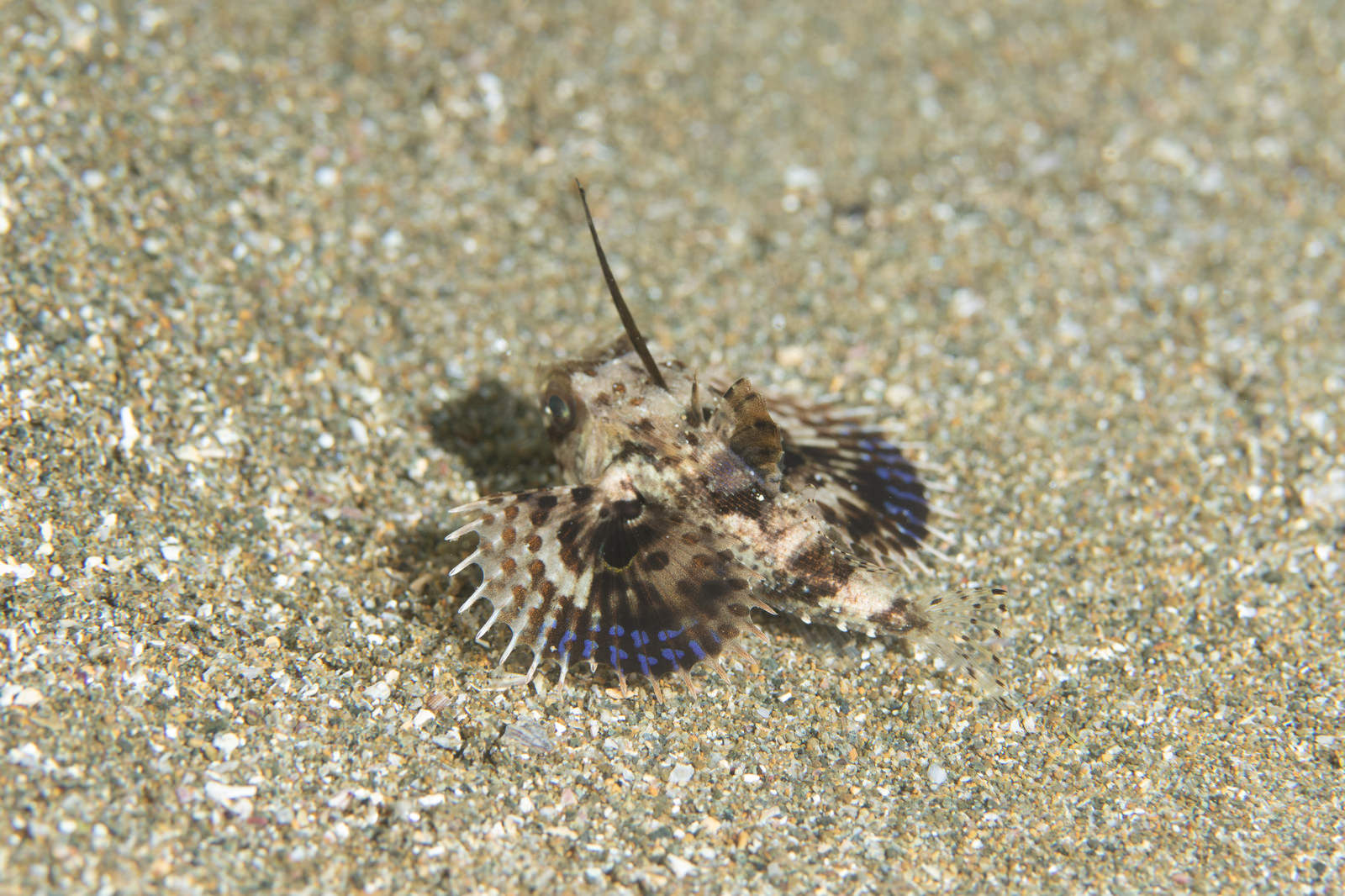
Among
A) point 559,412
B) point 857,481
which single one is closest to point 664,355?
point 559,412

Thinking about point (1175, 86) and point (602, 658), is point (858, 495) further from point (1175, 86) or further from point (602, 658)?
point (1175, 86)

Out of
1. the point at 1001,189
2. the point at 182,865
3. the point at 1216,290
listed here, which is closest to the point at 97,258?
the point at 182,865

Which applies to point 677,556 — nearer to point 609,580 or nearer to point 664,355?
point 609,580

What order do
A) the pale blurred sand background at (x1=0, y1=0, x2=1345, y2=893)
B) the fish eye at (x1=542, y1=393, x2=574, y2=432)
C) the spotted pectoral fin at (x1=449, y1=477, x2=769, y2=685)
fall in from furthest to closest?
the fish eye at (x1=542, y1=393, x2=574, y2=432), the spotted pectoral fin at (x1=449, y1=477, x2=769, y2=685), the pale blurred sand background at (x1=0, y1=0, x2=1345, y2=893)

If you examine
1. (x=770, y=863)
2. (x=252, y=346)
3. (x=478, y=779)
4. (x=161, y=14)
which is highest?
(x=161, y=14)

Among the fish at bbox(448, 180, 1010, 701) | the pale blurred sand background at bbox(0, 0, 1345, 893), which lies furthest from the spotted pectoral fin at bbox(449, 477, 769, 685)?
the pale blurred sand background at bbox(0, 0, 1345, 893)

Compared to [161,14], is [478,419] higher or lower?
lower

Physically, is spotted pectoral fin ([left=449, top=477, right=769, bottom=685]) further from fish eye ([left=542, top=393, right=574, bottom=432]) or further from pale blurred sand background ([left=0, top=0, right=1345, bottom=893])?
fish eye ([left=542, top=393, right=574, bottom=432])
